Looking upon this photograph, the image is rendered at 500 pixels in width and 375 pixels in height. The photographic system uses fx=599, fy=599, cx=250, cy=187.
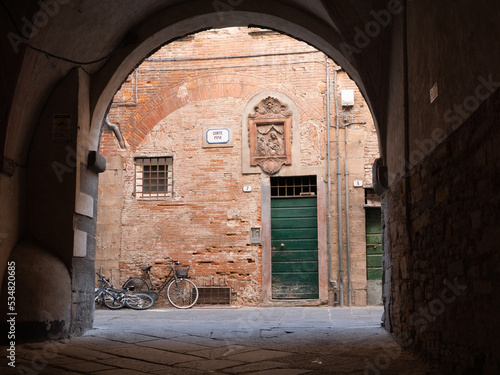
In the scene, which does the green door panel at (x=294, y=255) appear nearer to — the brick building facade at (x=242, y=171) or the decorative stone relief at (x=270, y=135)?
the brick building facade at (x=242, y=171)

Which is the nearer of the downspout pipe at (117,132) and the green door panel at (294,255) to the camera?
the green door panel at (294,255)

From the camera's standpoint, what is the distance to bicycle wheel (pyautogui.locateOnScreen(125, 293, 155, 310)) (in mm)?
11883

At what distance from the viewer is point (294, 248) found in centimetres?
1255

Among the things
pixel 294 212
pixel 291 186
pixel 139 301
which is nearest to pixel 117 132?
pixel 139 301

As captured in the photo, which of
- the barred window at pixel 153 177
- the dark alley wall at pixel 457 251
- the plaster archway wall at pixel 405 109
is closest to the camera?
the dark alley wall at pixel 457 251

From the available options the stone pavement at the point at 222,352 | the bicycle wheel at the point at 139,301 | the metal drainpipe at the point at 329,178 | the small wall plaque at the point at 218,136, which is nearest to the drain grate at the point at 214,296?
the bicycle wheel at the point at 139,301

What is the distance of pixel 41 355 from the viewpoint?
4.83 metres

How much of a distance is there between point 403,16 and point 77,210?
3.66m

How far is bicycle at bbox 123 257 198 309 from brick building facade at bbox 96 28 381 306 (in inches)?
8.4

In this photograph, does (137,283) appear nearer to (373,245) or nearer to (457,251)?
(373,245)

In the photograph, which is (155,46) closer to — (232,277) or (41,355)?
(41,355)

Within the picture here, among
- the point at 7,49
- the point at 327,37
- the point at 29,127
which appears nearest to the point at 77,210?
the point at 29,127

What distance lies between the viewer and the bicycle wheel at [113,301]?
11867 mm

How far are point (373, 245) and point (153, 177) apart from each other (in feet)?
16.1
